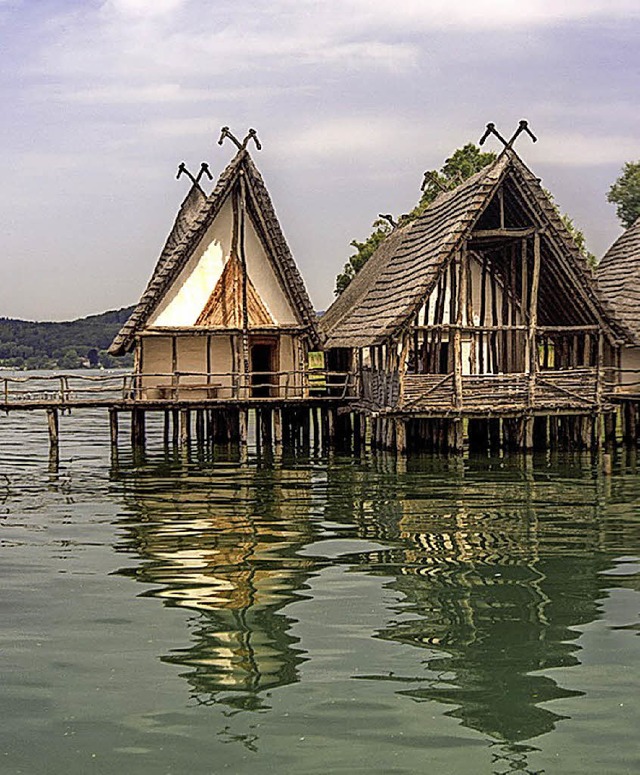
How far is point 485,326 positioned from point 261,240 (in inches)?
263

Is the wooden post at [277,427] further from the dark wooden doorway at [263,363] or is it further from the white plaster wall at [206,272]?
the white plaster wall at [206,272]

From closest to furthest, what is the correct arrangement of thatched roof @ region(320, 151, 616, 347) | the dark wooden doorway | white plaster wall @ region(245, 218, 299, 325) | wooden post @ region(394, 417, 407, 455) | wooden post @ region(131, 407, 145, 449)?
thatched roof @ region(320, 151, 616, 347), wooden post @ region(394, 417, 407, 455), wooden post @ region(131, 407, 145, 449), white plaster wall @ region(245, 218, 299, 325), the dark wooden doorway

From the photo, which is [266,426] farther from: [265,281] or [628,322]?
[628,322]

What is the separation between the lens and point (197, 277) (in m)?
33.8

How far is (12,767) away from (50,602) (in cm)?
479

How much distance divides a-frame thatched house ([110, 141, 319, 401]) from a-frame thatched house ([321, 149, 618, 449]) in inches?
74.3

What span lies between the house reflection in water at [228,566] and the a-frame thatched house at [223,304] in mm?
7911

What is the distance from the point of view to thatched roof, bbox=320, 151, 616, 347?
2869 centimetres

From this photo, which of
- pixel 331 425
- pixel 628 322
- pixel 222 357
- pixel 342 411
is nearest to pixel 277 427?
pixel 331 425

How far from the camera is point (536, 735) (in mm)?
9133

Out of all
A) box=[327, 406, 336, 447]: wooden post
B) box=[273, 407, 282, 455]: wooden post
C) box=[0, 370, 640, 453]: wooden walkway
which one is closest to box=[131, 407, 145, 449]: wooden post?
box=[0, 370, 640, 453]: wooden walkway

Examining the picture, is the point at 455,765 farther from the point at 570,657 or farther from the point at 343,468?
the point at 343,468

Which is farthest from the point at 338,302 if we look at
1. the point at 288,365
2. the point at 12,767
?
the point at 12,767

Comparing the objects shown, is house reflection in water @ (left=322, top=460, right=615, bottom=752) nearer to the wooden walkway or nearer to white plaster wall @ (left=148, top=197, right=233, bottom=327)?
the wooden walkway
